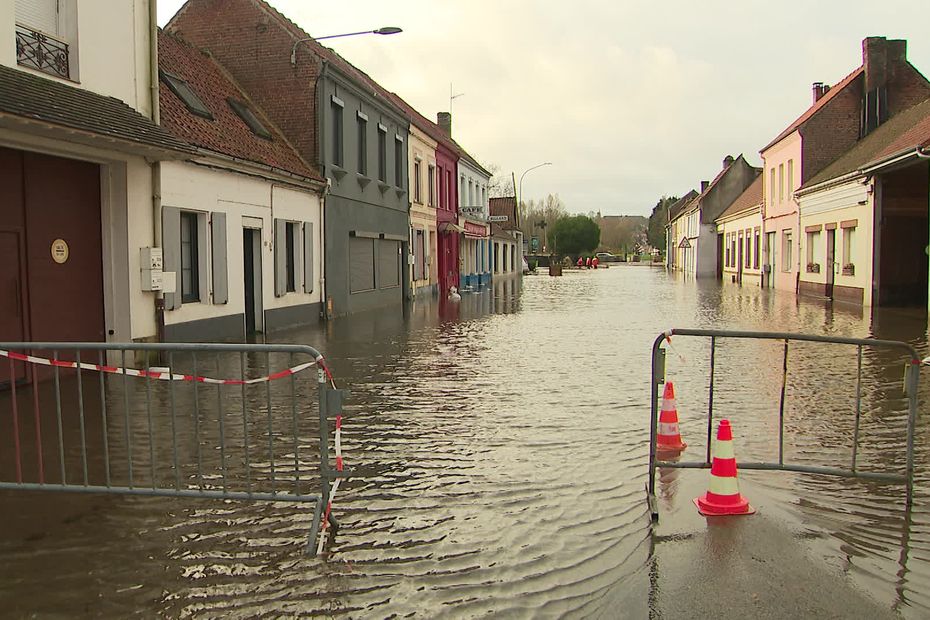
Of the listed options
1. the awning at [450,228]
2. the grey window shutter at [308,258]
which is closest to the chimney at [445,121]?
the awning at [450,228]

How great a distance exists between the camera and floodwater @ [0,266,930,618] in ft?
13.1

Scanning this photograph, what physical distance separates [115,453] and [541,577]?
398 centimetres

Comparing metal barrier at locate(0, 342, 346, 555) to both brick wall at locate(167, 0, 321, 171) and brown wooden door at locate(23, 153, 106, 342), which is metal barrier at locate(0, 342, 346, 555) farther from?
brick wall at locate(167, 0, 321, 171)

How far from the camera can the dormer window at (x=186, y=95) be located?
50.9 feet

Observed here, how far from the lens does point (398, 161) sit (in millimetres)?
27891

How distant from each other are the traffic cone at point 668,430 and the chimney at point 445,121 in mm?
40227

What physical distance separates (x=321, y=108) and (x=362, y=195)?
3655 millimetres

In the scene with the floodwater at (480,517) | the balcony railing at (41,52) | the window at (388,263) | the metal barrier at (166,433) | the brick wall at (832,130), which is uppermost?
the brick wall at (832,130)

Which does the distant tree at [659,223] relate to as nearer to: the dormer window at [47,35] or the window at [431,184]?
the window at [431,184]

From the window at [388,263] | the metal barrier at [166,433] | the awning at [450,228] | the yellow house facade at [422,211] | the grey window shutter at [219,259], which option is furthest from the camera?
the awning at [450,228]

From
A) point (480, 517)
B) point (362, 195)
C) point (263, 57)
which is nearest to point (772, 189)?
point (362, 195)

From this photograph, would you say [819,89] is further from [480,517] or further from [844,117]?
[480,517]

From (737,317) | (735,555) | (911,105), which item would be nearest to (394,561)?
(735,555)

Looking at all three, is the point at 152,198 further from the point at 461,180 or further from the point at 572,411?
the point at 461,180
